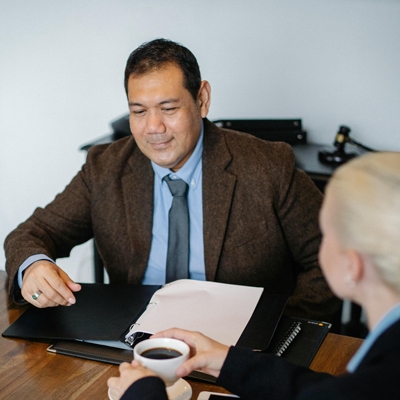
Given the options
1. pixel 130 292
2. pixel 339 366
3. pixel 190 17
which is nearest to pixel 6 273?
pixel 130 292

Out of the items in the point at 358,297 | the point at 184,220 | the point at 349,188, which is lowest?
the point at 184,220

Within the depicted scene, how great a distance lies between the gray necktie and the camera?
69.3 inches

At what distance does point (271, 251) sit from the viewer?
1803 mm

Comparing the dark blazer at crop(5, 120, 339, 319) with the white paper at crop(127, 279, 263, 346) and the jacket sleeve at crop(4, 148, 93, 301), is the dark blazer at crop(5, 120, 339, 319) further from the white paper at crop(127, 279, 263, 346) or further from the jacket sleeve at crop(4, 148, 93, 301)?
the white paper at crop(127, 279, 263, 346)

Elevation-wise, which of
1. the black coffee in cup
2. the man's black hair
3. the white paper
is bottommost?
the white paper

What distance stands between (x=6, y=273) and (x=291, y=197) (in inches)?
31.9

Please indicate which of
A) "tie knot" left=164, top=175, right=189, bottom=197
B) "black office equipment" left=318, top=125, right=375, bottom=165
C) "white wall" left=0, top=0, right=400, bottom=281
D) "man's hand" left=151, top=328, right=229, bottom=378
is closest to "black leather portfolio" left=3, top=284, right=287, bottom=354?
"man's hand" left=151, top=328, right=229, bottom=378

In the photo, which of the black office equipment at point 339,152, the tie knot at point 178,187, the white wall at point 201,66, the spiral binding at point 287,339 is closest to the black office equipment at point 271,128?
the white wall at point 201,66

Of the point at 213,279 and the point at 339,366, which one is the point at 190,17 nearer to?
the point at 213,279

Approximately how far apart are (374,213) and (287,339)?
1.86 feet

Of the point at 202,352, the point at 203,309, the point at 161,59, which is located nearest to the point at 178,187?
the point at 161,59

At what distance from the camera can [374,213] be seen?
0.81 metres

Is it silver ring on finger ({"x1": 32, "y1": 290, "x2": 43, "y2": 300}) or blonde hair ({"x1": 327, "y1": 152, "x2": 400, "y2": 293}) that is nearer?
blonde hair ({"x1": 327, "y1": 152, "x2": 400, "y2": 293})

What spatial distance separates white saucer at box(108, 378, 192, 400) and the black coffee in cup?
0.09 metres
